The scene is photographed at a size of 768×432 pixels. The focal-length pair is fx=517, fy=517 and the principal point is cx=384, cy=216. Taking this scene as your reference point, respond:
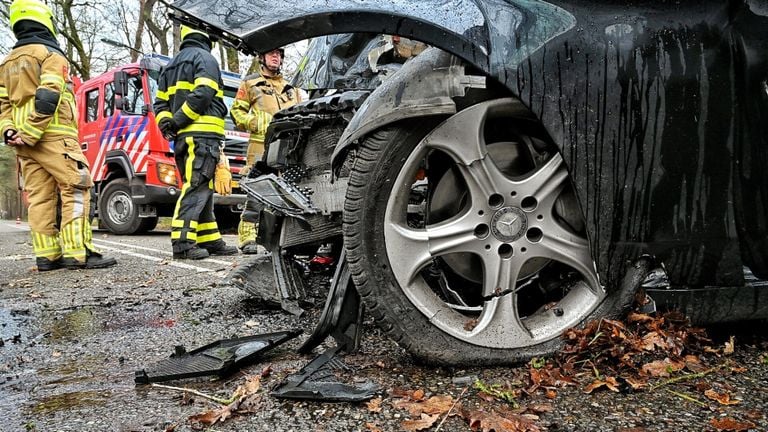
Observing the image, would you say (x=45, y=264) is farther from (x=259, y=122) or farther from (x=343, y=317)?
(x=343, y=317)

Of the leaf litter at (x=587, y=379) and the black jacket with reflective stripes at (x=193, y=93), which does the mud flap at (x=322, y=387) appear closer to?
the leaf litter at (x=587, y=379)

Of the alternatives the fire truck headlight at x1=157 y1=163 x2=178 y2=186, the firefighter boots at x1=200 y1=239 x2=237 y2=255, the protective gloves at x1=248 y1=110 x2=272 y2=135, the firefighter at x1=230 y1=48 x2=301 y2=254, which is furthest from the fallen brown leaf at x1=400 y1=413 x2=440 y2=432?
the fire truck headlight at x1=157 y1=163 x2=178 y2=186

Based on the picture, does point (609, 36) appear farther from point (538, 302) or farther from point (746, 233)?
point (538, 302)

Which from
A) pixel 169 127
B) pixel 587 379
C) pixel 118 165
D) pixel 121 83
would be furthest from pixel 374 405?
pixel 118 165

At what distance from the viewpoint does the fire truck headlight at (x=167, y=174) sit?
28.1 ft

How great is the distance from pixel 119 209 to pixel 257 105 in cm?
542

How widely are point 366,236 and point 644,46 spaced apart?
1.05 metres

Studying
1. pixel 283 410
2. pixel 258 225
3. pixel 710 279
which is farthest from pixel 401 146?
pixel 258 225

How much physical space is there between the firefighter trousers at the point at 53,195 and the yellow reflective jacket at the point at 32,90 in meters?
0.17

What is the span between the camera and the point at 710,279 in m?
1.67

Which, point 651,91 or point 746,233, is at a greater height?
point 651,91

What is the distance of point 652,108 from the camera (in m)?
1.61

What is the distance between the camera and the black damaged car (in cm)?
159

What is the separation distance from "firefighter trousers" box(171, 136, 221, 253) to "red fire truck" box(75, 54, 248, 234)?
95.9 inches
